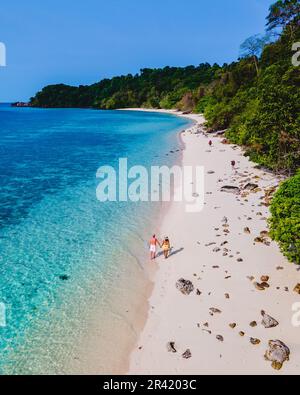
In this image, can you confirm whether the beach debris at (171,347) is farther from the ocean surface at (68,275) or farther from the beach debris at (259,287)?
the beach debris at (259,287)

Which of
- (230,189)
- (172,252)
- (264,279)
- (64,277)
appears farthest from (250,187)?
(64,277)

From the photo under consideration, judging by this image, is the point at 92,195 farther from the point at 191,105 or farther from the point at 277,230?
the point at 191,105

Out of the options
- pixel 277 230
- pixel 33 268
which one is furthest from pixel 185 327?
pixel 33 268

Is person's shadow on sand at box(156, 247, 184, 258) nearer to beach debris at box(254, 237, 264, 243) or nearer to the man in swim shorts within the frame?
the man in swim shorts

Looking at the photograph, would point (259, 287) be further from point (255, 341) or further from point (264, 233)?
point (264, 233)

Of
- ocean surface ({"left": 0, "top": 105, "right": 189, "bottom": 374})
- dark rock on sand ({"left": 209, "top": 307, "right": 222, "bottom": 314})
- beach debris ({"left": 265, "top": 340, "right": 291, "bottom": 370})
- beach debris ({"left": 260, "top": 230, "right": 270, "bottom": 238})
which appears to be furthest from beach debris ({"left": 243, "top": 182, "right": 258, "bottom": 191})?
beach debris ({"left": 265, "top": 340, "right": 291, "bottom": 370})

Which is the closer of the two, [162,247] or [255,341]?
[255,341]
